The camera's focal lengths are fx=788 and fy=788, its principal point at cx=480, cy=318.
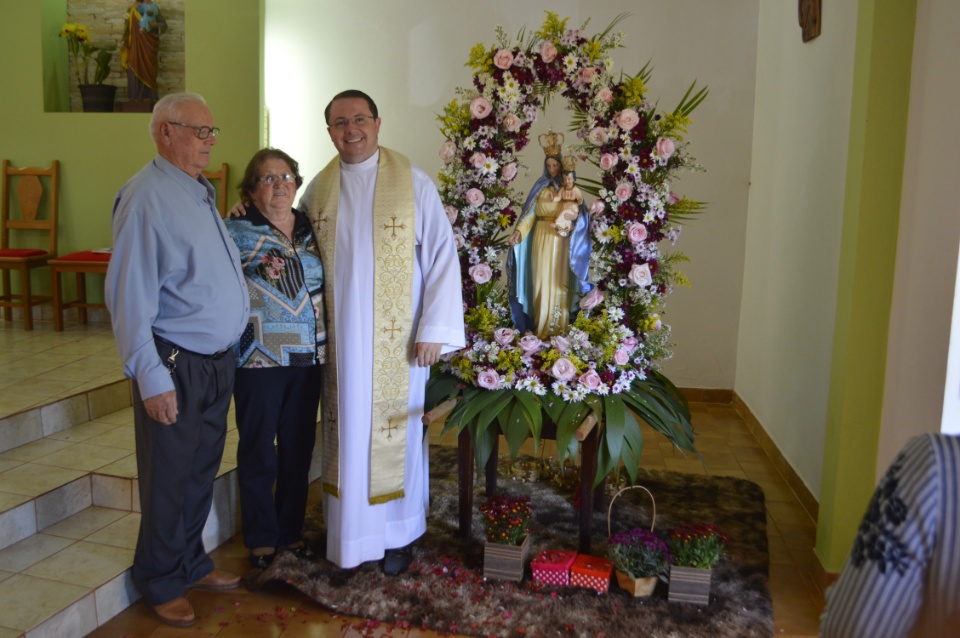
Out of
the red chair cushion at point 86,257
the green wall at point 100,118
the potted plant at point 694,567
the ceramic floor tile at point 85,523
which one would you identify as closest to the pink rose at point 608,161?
the potted plant at point 694,567

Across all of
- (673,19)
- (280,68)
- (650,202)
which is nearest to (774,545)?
(650,202)

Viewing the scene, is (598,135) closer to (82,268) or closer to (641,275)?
(641,275)

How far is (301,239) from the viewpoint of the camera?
295 cm

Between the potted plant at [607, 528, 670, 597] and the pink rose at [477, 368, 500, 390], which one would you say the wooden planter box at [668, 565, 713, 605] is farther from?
the pink rose at [477, 368, 500, 390]

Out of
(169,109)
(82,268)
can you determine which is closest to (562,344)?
(169,109)

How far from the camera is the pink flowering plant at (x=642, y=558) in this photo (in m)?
2.84

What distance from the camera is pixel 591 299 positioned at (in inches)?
127

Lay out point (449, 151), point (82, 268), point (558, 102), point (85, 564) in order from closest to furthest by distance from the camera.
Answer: point (85, 564)
point (449, 151)
point (82, 268)
point (558, 102)

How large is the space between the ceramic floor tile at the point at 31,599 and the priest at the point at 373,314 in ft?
2.92

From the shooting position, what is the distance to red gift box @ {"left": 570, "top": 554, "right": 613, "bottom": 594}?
288cm

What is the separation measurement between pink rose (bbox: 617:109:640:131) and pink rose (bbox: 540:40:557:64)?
0.39 meters

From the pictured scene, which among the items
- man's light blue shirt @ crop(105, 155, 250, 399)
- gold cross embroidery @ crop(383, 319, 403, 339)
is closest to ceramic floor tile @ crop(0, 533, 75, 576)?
man's light blue shirt @ crop(105, 155, 250, 399)

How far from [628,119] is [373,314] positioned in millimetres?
1294

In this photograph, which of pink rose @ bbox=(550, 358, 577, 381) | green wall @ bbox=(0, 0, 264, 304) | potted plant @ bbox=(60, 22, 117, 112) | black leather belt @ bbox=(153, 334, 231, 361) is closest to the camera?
black leather belt @ bbox=(153, 334, 231, 361)
